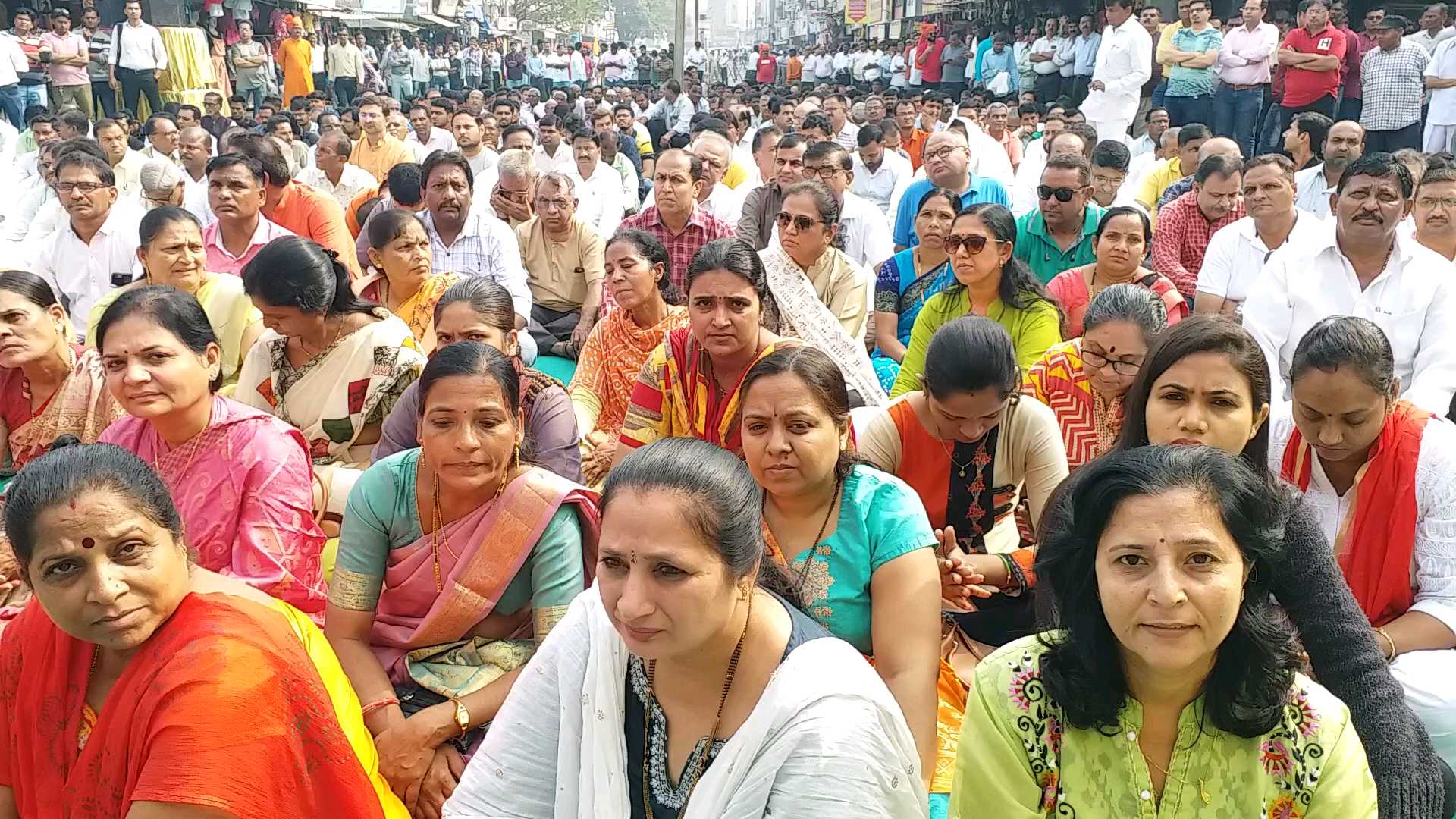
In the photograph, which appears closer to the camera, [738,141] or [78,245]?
[78,245]

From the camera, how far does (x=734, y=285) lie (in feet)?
11.2

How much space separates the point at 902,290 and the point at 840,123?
719 centimetres

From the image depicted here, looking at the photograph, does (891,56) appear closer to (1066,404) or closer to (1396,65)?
(1396,65)

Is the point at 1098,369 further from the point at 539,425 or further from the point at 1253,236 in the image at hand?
the point at 1253,236

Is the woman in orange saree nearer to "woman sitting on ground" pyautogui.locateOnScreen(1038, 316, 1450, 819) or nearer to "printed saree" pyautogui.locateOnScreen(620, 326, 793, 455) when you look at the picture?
"woman sitting on ground" pyautogui.locateOnScreen(1038, 316, 1450, 819)

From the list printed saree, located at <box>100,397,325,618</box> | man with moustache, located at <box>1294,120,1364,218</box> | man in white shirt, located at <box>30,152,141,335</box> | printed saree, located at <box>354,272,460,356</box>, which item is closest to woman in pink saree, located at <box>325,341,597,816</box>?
printed saree, located at <box>100,397,325,618</box>

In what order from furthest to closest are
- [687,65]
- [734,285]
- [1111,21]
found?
[687,65]
[1111,21]
[734,285]

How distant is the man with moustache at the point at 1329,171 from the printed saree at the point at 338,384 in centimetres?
525

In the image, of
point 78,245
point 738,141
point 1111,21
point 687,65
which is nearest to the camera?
point 78,245

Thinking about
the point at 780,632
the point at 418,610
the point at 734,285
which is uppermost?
the point at 734,285

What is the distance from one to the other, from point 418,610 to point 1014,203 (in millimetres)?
6553

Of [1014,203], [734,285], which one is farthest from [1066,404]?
[1014,203]

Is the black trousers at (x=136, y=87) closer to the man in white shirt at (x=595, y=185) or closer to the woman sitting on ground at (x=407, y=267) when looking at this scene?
the man in white shirt at (x=595, y=185)

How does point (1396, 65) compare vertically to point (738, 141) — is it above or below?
above
